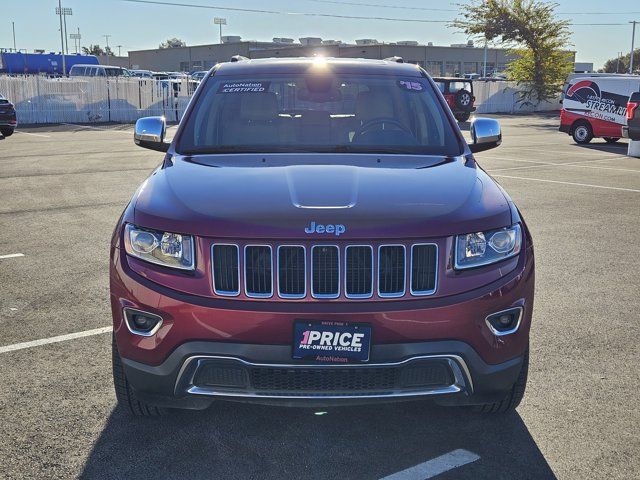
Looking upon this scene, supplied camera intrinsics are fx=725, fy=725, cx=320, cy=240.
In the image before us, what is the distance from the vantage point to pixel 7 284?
5.91 meters

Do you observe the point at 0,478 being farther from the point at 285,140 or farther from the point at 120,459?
the point at 285,140

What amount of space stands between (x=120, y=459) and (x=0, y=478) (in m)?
0.47

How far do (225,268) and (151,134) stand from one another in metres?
1.96

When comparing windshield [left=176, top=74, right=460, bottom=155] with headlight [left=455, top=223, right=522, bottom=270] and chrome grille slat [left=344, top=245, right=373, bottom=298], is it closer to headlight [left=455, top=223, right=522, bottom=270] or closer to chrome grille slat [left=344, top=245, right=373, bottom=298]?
headlight [left=455, top=223, right=522, bottom=270]

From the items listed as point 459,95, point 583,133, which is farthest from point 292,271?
point 459,95

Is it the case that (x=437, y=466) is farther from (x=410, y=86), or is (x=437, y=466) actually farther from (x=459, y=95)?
(x=459, y=95)

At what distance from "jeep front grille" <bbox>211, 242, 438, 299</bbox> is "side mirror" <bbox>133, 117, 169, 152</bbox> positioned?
6.25ft

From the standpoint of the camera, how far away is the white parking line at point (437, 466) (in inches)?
118

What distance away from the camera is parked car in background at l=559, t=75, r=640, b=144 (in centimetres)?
2011

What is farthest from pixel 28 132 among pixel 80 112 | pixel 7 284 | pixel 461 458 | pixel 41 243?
pixel 461 458

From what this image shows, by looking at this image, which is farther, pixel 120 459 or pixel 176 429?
pixel 176 429

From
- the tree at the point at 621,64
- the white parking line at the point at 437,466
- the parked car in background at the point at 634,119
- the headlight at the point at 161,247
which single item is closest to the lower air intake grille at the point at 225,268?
the headlight at the point at 161,247

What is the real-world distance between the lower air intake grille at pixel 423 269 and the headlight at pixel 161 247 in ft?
2.93

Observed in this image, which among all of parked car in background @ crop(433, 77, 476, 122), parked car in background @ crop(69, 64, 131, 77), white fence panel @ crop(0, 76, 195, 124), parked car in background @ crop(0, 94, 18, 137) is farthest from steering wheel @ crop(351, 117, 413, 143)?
parked car in background @ crop(69, 64, 131, 77)
